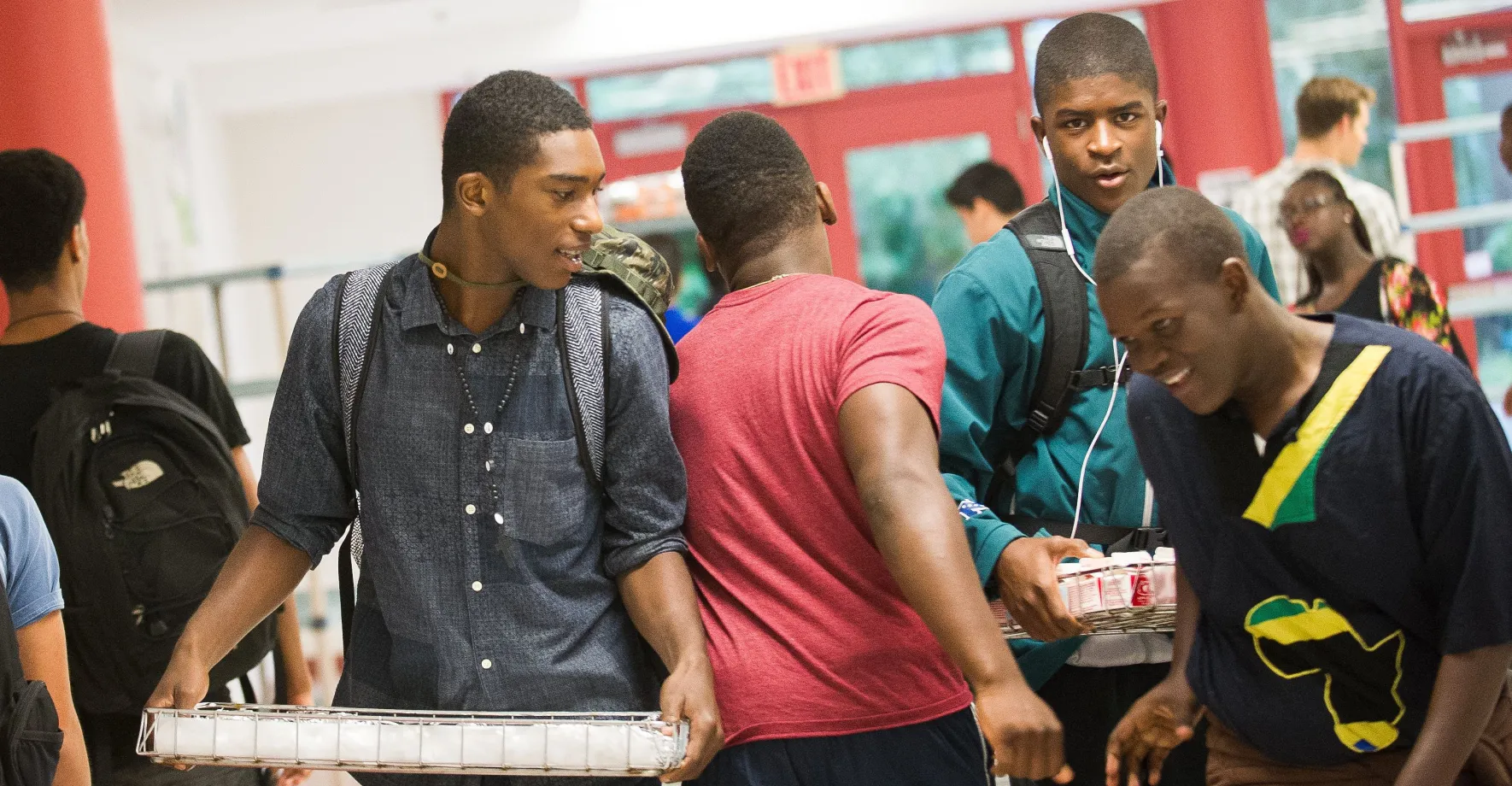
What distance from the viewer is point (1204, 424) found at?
205 centimetres

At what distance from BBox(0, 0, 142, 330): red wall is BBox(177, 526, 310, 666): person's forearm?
287 centimetres

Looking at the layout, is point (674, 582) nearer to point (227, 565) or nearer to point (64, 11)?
point (227, 565)

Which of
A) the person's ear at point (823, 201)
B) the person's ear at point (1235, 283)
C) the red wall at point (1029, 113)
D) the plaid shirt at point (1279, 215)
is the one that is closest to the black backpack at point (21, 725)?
the person's ear at point (823, 201)

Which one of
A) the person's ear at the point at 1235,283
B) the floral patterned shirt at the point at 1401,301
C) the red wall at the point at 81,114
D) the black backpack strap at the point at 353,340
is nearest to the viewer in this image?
the person's ear at the point at 1235,283

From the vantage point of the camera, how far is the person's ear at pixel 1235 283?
6.49ft

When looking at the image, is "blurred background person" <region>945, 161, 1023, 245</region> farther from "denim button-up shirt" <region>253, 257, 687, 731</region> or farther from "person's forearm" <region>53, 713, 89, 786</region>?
"person's forearm" <region>53, 713, 89, 786</region>

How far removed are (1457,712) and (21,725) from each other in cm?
191

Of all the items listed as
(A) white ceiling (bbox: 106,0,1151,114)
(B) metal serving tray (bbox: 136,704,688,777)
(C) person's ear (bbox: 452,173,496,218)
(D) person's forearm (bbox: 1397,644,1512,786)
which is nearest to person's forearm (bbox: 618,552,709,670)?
(B) metal serving tray (bbox: 136,704,688,777)

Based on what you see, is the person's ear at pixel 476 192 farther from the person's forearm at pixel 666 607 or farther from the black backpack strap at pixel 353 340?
the person's forearm at pixel 666 607

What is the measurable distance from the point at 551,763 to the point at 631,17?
30.9ft

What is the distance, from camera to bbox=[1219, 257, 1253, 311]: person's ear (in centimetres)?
198

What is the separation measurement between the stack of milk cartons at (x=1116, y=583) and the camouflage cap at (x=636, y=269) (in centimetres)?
67

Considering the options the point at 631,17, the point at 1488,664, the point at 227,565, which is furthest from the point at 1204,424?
the point at 631,17

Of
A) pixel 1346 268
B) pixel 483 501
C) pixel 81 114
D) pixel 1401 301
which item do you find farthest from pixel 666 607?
pixel 81 114
